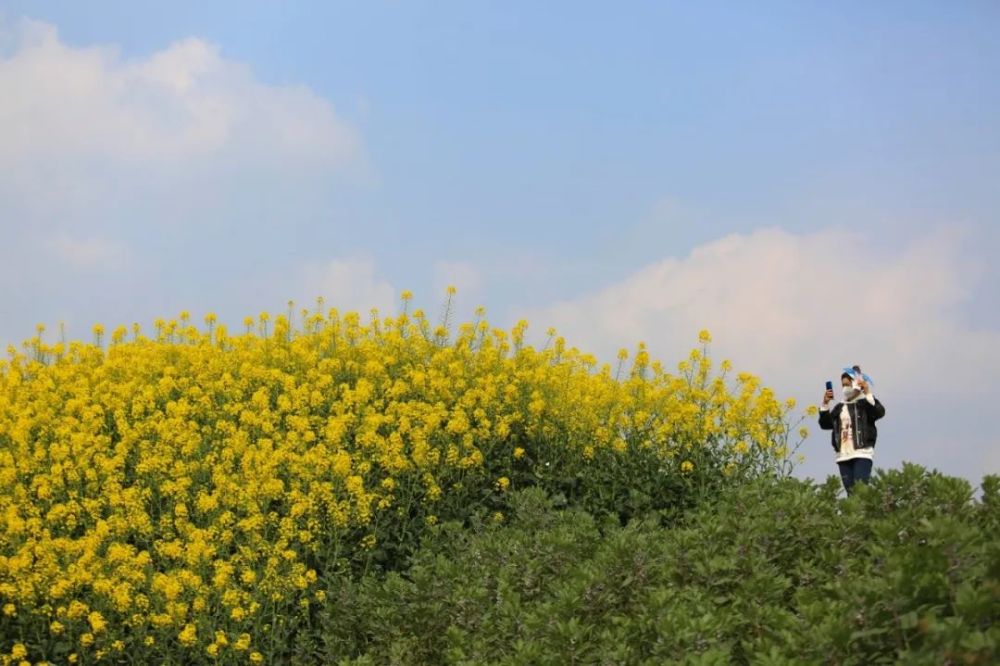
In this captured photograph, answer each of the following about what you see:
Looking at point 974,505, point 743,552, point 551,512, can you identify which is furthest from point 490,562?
point 974,505

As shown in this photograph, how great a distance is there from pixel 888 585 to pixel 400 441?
6013 mm

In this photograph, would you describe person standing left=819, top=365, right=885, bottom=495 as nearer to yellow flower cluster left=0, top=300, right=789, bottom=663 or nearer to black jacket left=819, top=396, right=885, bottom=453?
black jacket left=819, top=396, right=885, bottom=453

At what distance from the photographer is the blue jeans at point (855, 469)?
14.0 m

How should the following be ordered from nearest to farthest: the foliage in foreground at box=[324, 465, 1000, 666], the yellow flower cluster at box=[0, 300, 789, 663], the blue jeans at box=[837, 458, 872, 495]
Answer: the foliage in foreground at box=[324, 465, 1000, 666], the yellow flower cluster at box=[0, 300, 789, 663], the blue jeans at box=[837, 458, 872, 495]

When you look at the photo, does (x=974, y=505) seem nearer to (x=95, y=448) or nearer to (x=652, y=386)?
(x=652, y=386)

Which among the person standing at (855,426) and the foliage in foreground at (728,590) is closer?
the foliage in foreground at (728,590)

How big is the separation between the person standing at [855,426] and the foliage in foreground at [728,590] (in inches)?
227

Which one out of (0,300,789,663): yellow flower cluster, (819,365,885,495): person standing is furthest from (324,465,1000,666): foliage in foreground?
(819,365,885,495): person standing

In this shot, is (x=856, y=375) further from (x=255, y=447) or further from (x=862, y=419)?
(x=255, y=447)

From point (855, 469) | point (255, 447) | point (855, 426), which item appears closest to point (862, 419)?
point (855, 426)

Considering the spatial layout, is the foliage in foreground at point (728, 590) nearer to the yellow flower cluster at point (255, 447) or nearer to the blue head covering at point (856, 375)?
the yellow flower cluster at point (255, 447)

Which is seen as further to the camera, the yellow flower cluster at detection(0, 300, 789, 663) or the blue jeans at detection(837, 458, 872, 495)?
the blue jeans at detection(837, 458, 872, 495)

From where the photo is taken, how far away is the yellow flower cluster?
9352 mm

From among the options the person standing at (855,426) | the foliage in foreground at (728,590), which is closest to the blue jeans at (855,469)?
the person standing at (855,426)
